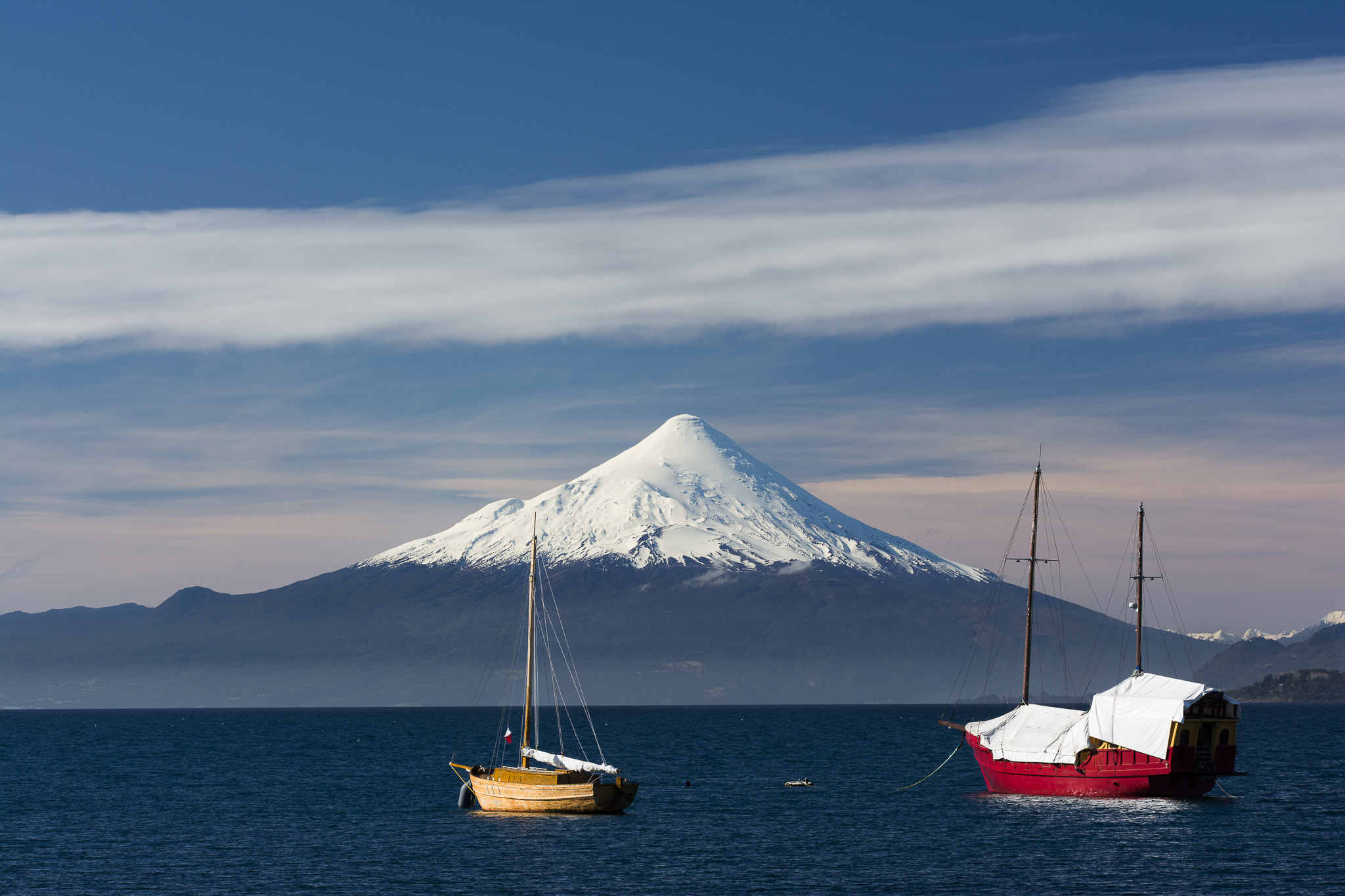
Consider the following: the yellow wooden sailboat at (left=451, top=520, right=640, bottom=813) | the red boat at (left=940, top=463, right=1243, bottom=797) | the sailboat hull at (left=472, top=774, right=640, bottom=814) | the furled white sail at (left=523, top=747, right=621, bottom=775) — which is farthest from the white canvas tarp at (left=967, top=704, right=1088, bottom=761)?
the furled white sail at (left=523, top=747, right=621, bottom=775)

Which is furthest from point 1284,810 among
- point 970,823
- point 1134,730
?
point 970,823

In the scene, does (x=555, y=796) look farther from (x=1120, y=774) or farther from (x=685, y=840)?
(x=1120, y=774)

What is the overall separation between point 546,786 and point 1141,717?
117 feet

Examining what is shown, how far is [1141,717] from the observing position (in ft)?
285

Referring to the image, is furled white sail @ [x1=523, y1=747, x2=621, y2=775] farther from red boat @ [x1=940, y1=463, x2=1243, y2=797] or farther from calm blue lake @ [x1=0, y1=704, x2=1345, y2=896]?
red boat @ [x1=940, y1=463, x2=1243, y2=797]

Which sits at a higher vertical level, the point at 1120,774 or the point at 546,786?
the point at 1120,774

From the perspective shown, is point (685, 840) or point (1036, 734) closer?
point (685, 840)

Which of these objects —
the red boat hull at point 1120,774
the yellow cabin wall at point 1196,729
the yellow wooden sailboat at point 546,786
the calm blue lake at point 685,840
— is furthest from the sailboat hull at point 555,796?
the yellow cabin wall at point 1196,729

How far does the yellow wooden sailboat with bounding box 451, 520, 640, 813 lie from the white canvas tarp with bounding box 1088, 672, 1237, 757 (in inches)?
1125

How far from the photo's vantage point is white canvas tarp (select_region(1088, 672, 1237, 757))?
86.6m

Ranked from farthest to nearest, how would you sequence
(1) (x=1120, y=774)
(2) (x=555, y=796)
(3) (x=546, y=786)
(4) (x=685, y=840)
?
(1) (x=1120, y=774) → (2) (x=555, y=796) → (3) (x=546, y=786) → (4) (x=685, y=840)

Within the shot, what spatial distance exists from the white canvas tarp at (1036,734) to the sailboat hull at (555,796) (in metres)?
23.3

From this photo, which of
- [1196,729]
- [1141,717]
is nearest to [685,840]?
[1141,717]

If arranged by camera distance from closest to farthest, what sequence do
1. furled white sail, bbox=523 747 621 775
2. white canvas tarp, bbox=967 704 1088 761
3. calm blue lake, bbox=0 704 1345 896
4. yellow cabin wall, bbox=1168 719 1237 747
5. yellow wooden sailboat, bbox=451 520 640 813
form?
calm blue lake, bbox=0 704 1345 896 < yellow wooden sailboat, bbox=451 520 640 813 < furled white sail, bbox=523 747 621 775 < yellow cabin wall, bbox=1168 719 1237 747 < white canvas tarp, bbox=967 704 1088 761
